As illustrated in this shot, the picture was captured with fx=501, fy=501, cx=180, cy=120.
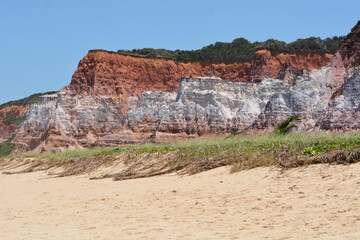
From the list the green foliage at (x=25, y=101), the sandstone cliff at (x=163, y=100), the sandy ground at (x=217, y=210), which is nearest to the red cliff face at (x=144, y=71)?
the sandstone cliff at (x=163, y=100)

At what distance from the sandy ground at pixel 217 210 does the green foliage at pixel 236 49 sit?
6050 cm

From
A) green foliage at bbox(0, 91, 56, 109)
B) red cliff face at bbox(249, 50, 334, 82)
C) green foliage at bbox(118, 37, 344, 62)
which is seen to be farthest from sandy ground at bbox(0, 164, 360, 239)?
green foliage at bbox(0, 91, 56, 109)

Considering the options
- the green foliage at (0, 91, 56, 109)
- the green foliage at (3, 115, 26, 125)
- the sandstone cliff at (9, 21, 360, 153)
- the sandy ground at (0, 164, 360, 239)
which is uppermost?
the green foliage at (0, 91, 56, 109)

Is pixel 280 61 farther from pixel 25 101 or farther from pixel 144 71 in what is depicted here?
pixel 25 101

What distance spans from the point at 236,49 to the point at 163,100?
99.0 ft

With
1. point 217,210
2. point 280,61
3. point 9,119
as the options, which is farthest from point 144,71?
point 217,210

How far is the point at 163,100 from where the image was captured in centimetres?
6250

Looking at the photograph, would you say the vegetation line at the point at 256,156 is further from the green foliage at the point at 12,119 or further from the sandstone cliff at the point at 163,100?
the green foliage at the point at 12,119

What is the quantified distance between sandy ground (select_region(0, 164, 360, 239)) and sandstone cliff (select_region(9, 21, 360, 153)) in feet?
114

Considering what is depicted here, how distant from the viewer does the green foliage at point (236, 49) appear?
76.1 m

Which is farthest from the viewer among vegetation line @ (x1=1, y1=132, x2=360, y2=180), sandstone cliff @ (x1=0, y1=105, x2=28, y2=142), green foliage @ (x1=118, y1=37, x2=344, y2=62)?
sandstone cliff @ (x1=0, y1=105, x2=28, y2=142)

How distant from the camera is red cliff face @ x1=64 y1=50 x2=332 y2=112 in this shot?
213 ft

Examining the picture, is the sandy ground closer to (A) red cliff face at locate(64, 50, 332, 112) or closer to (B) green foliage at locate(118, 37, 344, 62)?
(A) red cliff face at locate(64, 50, 332, 112)

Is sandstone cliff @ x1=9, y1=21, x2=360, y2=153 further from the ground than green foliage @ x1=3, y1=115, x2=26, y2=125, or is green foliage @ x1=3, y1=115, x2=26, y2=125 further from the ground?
green foliage @ x1=3, y1=115, x2=26, y2=125
